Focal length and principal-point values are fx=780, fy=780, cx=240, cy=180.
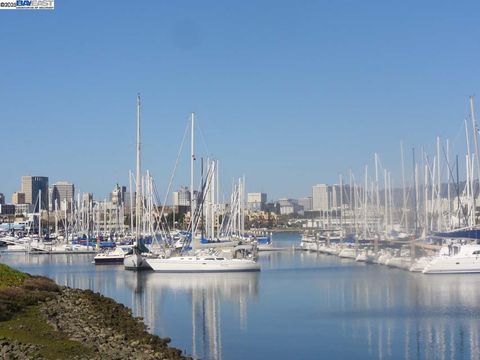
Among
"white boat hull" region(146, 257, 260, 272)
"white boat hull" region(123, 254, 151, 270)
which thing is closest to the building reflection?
"white boat hull" region(146, 257, 260, 272)

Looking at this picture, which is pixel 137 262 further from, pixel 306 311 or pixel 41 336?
pixel 41 336

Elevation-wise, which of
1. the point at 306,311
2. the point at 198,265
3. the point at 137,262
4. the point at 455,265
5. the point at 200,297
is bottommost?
the point at 306,311

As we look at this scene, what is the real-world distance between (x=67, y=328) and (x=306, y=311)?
13196 millimetres

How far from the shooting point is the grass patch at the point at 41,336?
764 inches

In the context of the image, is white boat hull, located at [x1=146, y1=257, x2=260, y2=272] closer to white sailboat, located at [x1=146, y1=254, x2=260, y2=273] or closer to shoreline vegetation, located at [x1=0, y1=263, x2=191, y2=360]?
white sailboat, located at [x1=146, y1=254, x2=260, y2=273]

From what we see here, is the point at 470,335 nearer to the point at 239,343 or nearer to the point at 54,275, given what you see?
the point at 239,343

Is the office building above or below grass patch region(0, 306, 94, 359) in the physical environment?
above

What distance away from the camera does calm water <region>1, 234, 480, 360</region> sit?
82.5 feet

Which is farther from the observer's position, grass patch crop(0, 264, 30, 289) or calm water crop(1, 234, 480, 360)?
grass patch crop(0, 264, 30, 289)

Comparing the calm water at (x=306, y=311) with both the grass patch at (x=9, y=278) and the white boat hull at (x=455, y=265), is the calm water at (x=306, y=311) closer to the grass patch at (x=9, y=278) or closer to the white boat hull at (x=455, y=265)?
the white boat hull at (x=455, y=265)

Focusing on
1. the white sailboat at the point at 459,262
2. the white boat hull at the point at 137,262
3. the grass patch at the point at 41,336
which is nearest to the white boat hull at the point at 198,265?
the white boat hull at the point at 137,262

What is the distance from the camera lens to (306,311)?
34.4 metres

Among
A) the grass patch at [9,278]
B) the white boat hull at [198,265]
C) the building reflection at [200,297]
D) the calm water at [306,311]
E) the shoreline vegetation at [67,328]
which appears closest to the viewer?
the shoreline vegetation at [67,328]

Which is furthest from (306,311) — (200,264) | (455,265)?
(200,264)
